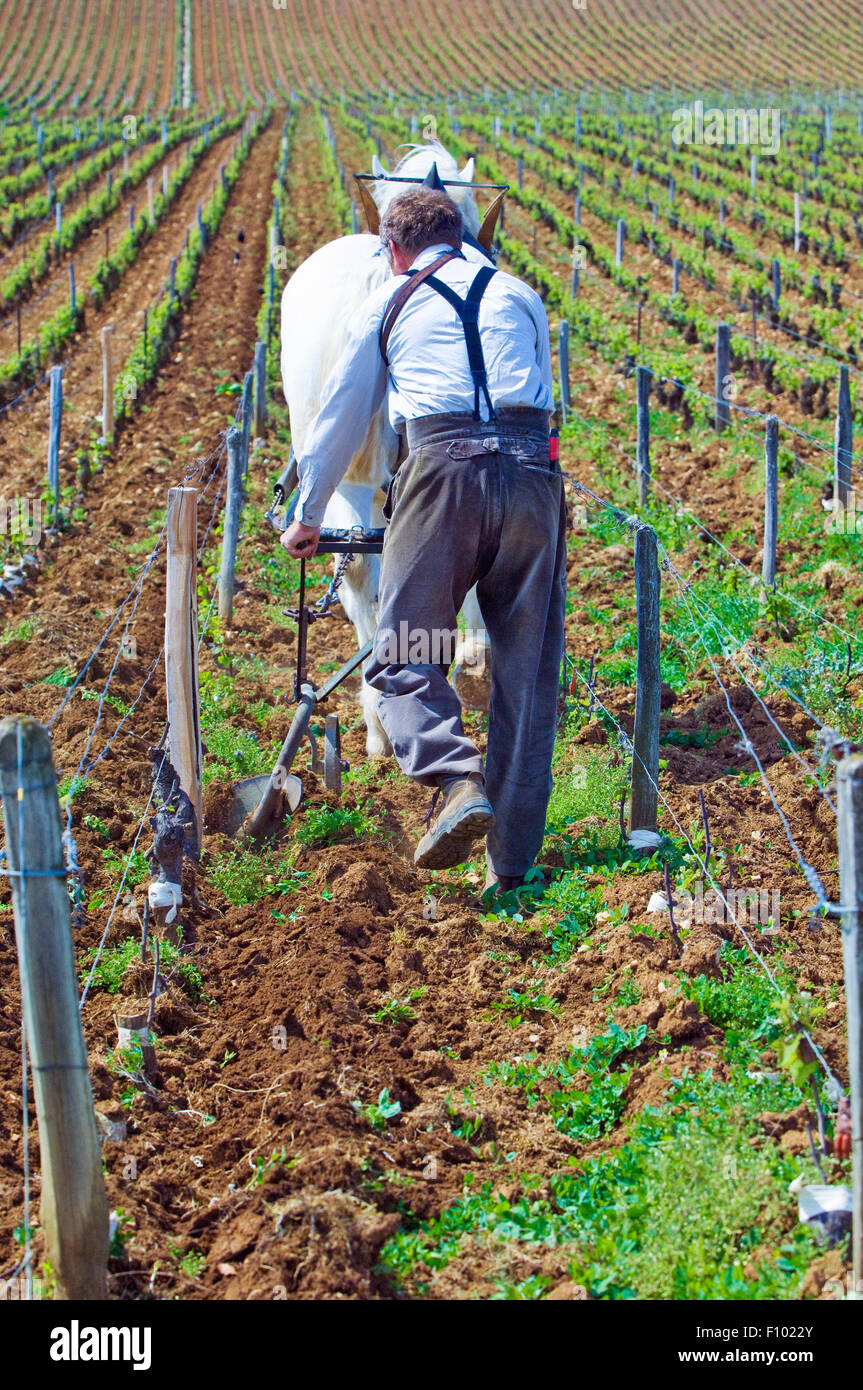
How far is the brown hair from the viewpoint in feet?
14.1

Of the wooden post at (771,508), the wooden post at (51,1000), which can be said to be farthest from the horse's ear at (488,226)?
the wooden post at (771,508)

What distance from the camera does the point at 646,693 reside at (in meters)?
4.95

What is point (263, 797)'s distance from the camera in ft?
17.7

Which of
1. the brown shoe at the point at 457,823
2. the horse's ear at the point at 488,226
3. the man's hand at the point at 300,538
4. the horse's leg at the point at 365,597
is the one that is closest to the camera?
the brown shoe at the point at 457,823

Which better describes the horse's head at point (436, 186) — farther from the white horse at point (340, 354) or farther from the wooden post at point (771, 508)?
the wooden post at point (771, 508)

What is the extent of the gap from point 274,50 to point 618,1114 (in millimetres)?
65499

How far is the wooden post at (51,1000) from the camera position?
2562mm

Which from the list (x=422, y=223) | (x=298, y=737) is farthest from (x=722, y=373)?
(x=422, y=223)

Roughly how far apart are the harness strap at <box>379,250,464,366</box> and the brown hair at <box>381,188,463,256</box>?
0.10m

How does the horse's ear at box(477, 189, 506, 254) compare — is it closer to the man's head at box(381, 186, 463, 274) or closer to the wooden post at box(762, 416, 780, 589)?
the man's head at box(381, 186, 463, 274)

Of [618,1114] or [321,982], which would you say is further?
[321,982]

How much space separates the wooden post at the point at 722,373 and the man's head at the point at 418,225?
778 centimetres
